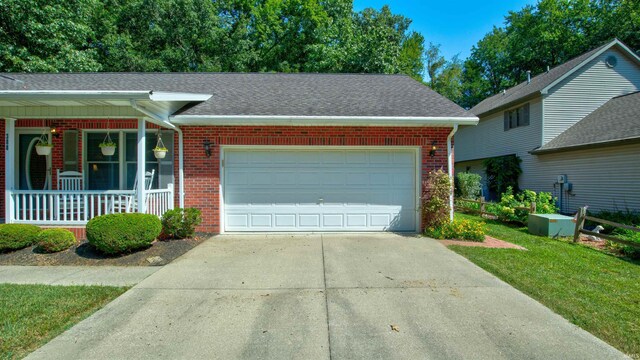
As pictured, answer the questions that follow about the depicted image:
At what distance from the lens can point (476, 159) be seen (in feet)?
70.4

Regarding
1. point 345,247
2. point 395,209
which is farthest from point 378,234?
point 345,247

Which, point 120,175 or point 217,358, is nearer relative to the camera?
point 217,358

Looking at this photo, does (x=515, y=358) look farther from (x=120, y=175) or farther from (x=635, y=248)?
(x=120, y=175)

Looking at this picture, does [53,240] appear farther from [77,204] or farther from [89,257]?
[77,204]

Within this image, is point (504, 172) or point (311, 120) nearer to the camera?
point (311, 120)

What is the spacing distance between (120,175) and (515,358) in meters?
9.12

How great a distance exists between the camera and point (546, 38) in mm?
27906

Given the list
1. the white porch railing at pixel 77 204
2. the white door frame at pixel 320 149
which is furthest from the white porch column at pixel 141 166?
the white door frame at pixel 320 149

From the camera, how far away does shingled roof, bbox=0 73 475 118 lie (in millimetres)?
8445

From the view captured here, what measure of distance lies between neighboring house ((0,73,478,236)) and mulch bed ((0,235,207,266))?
1261mm

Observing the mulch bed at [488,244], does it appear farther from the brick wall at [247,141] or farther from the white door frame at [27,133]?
the white door frame at [27,133]

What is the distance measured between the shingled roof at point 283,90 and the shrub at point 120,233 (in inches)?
112

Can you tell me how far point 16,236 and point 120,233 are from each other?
7.56ft

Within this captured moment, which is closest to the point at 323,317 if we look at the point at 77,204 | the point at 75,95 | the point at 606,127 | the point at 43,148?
the point at 75,95
